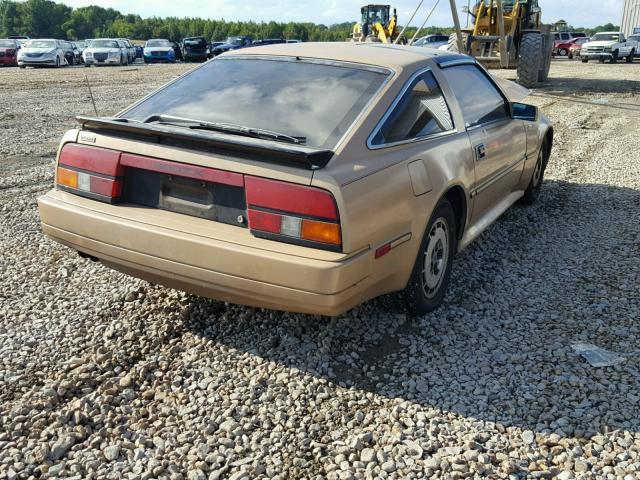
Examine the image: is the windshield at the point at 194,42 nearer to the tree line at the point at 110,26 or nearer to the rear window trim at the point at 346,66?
the rear window trim at the point at 346,66

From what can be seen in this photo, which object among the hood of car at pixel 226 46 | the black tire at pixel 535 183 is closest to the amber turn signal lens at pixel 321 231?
the black tire at pixel 535 183

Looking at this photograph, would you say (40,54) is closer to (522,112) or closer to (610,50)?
(522,112)

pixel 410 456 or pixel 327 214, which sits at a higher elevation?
pixel 327 214

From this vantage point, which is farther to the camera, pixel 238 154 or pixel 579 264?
pixel 579 264

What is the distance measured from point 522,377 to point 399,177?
1167 millimetres

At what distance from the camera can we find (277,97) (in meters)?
3.44

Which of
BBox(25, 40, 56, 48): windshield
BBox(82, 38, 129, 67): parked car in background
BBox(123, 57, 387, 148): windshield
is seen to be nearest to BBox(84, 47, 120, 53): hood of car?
BBox(82, 38, 129, 67): parked car in background

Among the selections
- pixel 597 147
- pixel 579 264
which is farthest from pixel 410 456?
pixel 597 147

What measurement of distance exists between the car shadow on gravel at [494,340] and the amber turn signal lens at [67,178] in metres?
0.96

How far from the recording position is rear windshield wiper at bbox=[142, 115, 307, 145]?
3.13 m

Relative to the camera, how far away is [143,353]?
329 centimetres

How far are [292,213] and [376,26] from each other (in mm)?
20324

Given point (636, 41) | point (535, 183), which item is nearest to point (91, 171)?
point (535, 183)

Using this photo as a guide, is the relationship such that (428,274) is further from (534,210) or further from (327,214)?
(534,210)
